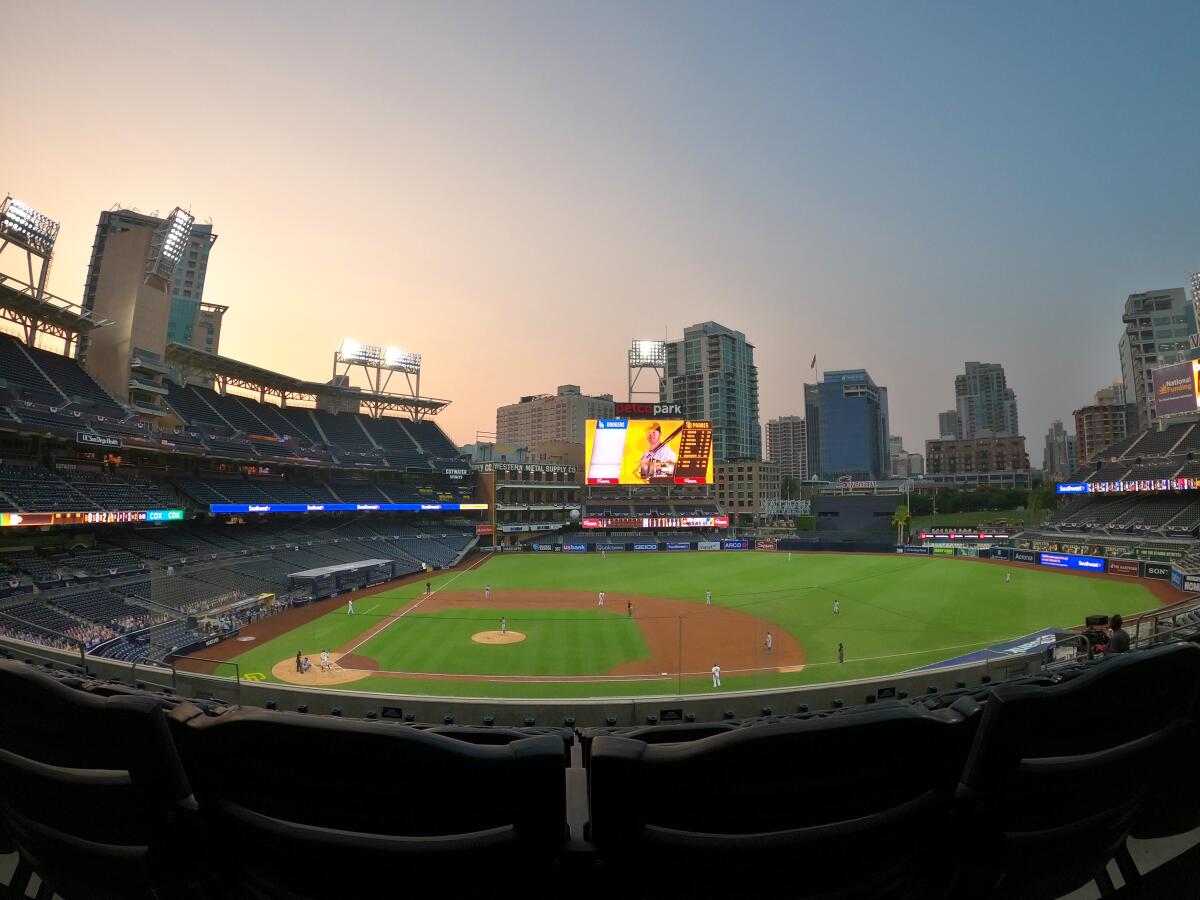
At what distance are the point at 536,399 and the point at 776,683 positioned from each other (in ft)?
558

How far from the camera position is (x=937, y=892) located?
1368 millimetres

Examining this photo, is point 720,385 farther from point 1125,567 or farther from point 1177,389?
point 1125,567

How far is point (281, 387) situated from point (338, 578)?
131 ft

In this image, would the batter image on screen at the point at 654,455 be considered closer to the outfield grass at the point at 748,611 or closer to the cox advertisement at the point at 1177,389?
the outfield grass at the point at 748,611

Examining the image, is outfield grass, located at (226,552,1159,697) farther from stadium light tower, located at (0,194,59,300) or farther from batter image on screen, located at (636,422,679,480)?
stadium light tower, located at (0,194,59,300)

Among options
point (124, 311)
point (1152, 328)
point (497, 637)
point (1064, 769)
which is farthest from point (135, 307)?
point (1152, 328)

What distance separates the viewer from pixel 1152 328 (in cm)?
10206

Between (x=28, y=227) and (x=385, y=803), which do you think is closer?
(x=385, y=803)

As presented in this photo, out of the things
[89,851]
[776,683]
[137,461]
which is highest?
[137,461]

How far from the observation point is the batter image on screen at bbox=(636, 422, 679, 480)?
219ft

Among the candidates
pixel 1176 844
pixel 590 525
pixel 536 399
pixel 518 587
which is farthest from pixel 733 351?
pixel 1176 844

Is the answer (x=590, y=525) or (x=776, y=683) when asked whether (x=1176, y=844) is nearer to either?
(x=776, y=683)

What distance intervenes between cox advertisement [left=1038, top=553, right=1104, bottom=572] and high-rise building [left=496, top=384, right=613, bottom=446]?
11932cm

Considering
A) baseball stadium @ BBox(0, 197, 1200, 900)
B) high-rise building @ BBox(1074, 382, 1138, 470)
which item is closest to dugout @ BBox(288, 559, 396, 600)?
baseball stadium @ BBox(0, 197, 1200, 900)
